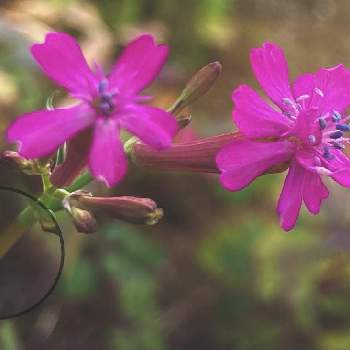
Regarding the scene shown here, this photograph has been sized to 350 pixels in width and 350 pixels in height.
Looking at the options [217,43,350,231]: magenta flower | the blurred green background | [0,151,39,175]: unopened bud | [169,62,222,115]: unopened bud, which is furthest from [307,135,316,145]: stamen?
the blurred green background

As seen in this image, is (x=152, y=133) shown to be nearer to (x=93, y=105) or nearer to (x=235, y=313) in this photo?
(x=93, y=105)

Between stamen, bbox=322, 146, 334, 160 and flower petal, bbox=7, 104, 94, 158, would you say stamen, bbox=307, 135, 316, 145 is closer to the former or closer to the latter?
stamen, bbox=322, 146, 334, 160

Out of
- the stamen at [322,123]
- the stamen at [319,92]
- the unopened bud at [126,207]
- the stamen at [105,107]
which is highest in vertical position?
the stamen at [105,107]

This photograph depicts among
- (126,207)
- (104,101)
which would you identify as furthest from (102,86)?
(126,207)

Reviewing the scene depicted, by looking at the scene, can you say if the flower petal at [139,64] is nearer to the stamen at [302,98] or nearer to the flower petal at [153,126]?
the flower petal at [153,126]

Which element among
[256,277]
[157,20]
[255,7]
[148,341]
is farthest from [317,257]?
[255,7]

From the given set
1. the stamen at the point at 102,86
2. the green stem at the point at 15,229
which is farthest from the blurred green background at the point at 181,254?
the stamen at the point at 102,86
